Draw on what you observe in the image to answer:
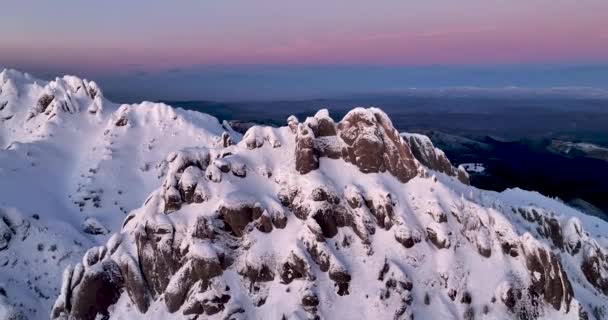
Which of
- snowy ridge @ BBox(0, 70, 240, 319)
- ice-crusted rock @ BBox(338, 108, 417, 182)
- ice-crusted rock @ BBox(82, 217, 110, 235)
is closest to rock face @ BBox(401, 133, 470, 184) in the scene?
ice-crusted rock @ BBox(338, 108, 417, 182)

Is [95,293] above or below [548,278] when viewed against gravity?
below

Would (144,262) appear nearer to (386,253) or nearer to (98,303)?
(98,303)

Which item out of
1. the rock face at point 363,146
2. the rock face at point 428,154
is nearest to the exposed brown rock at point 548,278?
the rock face at point 363,146

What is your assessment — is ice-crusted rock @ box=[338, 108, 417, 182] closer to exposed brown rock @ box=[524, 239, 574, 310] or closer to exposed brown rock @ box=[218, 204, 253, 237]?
exposed brown rock @ box=[218, 204, 253, 237]

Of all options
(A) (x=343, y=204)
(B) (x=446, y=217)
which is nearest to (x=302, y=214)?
(A) (x=343, y=204)

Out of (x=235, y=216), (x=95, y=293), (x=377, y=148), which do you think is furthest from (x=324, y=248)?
(x=95, y=293)

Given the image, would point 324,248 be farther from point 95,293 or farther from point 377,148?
point 95,293
